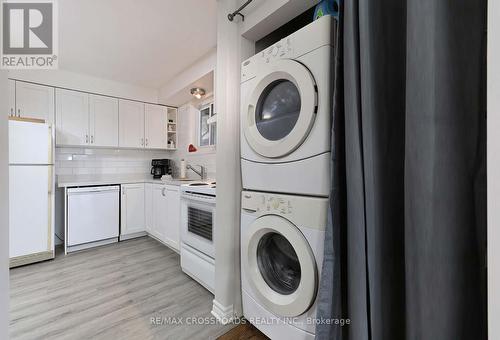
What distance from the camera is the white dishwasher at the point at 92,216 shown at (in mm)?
2643

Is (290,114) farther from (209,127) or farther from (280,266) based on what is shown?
(209,127)

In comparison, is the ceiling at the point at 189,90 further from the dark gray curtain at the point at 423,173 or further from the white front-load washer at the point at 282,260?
the dark gray curtain at the point at 423,173

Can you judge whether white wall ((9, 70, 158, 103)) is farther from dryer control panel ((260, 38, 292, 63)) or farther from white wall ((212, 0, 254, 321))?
dryer control panel ((260, 38, 292, 63))

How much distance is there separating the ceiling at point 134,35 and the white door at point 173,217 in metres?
1.54

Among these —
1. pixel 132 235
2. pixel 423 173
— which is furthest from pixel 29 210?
pixel 423 173

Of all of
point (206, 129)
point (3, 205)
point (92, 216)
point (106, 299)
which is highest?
point (206, 129)

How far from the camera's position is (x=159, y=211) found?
2928mm

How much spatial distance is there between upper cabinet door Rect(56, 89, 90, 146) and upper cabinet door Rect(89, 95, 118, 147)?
0.07m

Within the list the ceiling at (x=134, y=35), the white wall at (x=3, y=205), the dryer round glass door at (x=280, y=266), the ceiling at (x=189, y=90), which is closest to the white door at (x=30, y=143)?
the ceiling at (x=134, y=35)

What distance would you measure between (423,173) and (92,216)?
11.0 ft

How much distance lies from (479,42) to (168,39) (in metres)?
2.35

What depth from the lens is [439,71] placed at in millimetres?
650

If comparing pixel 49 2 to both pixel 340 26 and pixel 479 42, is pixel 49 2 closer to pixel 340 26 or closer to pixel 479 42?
pixel 340 26

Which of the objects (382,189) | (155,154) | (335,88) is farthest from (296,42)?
(155,154)
